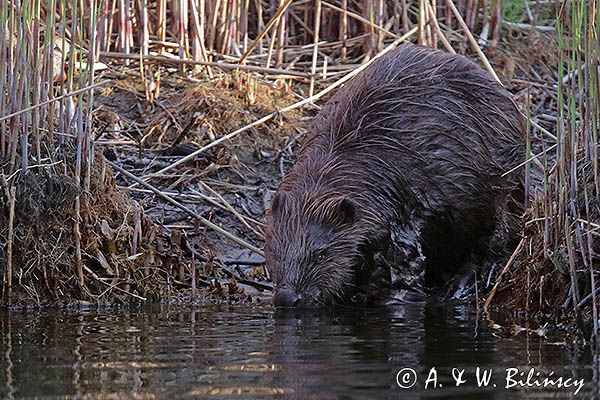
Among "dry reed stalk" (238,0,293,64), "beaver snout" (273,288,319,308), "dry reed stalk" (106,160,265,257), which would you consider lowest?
"beaver snout" (273,288,319,308)

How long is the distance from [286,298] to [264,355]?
1.18 m

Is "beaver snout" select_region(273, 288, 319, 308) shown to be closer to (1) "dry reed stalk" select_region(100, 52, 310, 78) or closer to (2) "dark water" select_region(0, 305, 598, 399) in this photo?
(2) "dark water" select_region(0, 305, 598, 399)

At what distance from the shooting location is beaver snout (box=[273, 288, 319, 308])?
5.23m

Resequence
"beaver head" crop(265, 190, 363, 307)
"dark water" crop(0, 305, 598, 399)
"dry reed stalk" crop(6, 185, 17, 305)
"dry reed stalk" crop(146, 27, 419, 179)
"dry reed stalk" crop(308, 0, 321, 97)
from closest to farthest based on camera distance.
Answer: "dark water" crop(0, 305, 598, 399) < "dry reed stalk" crop(6, 185, 17, 305) < "beaver head" crop(265, 190, 363, 307) < "dry reed stalk" crop(146, 27, 419, 179) < "dry reed stalk" crop(308, 0, 321, 97)

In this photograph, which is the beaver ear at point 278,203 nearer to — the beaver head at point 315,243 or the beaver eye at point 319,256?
the beaver head at point 315,243

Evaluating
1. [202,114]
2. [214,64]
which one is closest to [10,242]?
[202,114]

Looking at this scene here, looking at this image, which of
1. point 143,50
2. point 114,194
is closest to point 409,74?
point 114,194

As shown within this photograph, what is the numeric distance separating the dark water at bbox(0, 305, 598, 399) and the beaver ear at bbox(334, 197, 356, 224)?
0.41 meters

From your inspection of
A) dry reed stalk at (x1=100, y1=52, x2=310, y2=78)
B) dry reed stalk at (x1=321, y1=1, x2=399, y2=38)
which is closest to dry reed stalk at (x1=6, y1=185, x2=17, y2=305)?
dry reed stalk at (x1=100, y1=52, x2=310, y2=78)

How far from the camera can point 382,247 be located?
18.5ft

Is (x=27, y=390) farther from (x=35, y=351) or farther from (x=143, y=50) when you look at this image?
(x=143, y=50)

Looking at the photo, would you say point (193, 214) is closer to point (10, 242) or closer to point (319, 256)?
point (319, 256)

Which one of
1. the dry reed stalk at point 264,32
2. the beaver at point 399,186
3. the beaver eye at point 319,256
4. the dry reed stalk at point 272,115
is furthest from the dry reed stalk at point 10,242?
the dry reed stalk at point 264,32

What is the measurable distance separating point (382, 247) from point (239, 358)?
178 centimetres
